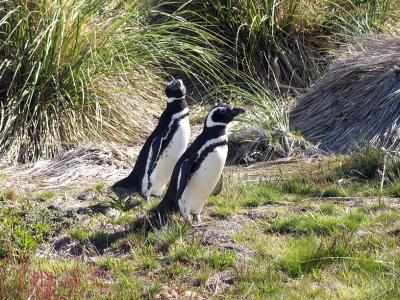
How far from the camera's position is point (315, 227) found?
18.4 ft

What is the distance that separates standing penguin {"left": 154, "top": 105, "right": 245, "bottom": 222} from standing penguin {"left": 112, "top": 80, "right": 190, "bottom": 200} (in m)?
0.60

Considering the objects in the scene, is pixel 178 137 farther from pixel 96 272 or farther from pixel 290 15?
pixel 290 15

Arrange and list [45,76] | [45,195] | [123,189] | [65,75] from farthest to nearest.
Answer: [65,75]
[45,76]
[45,195]
[123,189]

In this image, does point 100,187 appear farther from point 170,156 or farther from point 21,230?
point 21,230

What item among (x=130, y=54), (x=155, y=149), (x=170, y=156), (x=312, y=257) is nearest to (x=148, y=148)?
(x=155, y=149)

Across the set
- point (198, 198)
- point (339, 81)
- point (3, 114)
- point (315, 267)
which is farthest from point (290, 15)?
point (315, 267)

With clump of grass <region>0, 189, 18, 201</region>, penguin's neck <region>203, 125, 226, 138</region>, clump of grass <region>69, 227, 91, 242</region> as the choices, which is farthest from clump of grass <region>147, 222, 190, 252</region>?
clump of grass <region>0, 189, 18, 201</region>

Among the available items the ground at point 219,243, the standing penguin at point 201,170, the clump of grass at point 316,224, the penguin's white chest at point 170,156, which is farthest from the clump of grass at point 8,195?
the clump of grass at point 316,224

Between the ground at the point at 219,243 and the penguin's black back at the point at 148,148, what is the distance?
136 mm

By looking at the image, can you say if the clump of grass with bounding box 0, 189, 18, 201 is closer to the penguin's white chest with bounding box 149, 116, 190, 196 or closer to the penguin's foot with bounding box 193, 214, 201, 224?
the penguin's white chest with bounding box 149, 116, 190, 196

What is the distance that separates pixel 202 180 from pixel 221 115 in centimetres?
45

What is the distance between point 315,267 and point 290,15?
18.7 ft

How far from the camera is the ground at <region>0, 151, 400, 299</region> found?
4785 mm

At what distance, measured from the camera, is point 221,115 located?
6000mm
